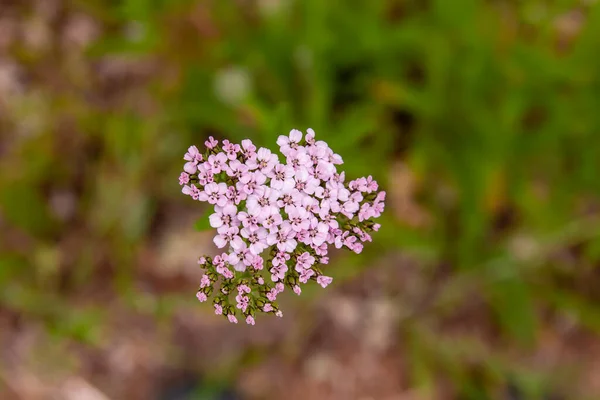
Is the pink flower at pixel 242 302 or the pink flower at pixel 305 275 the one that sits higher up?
the pink flower at pixel 305 275

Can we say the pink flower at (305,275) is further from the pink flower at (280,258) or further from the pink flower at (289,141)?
the pink flower at (289,141)

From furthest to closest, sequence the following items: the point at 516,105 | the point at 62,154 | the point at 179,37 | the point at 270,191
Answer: the point at 62,154 < the point at 179,37 < the point at 516,105 < the point at 270,191

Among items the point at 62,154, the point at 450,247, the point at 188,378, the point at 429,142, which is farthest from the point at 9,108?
the point at 450,247

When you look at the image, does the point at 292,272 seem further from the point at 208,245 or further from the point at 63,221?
the point at 63,221

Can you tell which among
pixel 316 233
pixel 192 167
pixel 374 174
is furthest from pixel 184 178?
pixel 374 174

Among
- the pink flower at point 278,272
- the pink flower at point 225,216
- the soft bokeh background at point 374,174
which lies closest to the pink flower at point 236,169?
the pink flower at point 225,216

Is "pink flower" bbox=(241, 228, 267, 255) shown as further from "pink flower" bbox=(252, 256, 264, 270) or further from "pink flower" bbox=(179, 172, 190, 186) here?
"pink flower" bbox=(179, 172, 190, 186)
